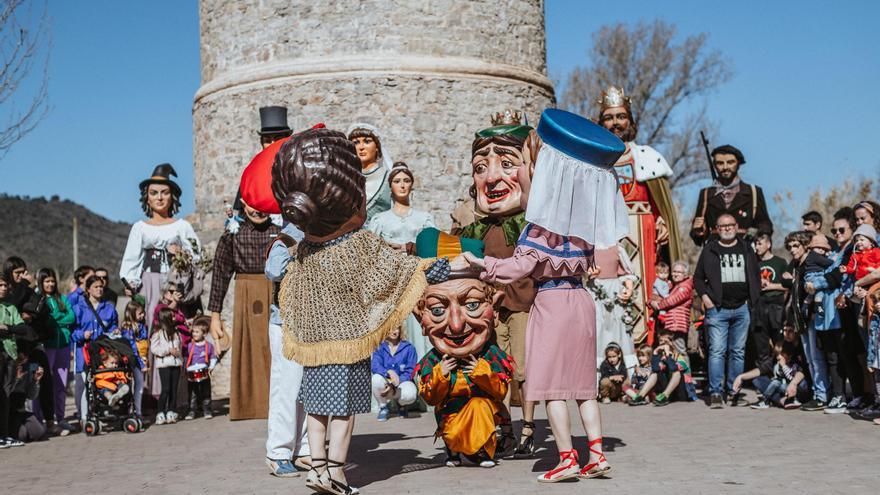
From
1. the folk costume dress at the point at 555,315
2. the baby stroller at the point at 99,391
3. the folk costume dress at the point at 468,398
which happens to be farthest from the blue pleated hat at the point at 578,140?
the baby stroller at the point at 99,391

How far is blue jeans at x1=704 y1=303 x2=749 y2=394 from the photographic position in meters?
8.76

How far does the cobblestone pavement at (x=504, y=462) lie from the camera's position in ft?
17.0

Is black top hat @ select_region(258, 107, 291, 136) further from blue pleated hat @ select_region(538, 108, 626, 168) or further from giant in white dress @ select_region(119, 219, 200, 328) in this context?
blue pleated hat @ select_region(538, 108, 626, 168)

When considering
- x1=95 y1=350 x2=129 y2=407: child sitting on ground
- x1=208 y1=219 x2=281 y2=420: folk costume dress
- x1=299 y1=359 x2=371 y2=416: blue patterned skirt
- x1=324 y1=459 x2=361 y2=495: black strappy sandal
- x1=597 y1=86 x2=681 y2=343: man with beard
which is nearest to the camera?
x1=324 y1=459 x2=361 y2=495: black strappy sandal

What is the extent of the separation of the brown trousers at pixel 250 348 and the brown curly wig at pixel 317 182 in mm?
2463

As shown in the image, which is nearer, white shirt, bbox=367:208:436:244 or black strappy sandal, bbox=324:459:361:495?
black strappy sandal, bbox=324:459:361:495

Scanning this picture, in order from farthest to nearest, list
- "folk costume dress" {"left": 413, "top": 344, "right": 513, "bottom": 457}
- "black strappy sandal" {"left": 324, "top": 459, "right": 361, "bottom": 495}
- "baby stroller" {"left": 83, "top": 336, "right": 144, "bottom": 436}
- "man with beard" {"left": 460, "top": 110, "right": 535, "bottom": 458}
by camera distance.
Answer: "baby stroller" {"left": 83, "top": 336, "right": 144, "bottom": 436} < "man with beard" {"left": 460, "top": 110, "right": 535, "bottom": 458} < "folk costume dress" {"left": 413, "top": 344, "right": 513, "bottom": 457} < "black strappy sandal" {"left": 324, "top": 459, "right": 361, "bottom": 495}

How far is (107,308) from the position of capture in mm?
8883

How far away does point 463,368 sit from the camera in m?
5.86

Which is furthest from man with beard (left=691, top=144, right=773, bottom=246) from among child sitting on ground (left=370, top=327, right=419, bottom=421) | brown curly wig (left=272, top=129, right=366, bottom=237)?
brown curly wig (left=272, top=129, right=366, bottom=237)

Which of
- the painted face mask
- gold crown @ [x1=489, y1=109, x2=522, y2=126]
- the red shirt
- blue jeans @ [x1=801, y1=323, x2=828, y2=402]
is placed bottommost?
blue jeans @ [x1=801, y1=323, x2=828, y2=402]

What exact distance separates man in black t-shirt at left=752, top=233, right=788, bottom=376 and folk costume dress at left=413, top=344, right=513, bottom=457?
4.10 m

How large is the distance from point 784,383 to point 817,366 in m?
0.41

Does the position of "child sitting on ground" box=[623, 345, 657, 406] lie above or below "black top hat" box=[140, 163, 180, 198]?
below
